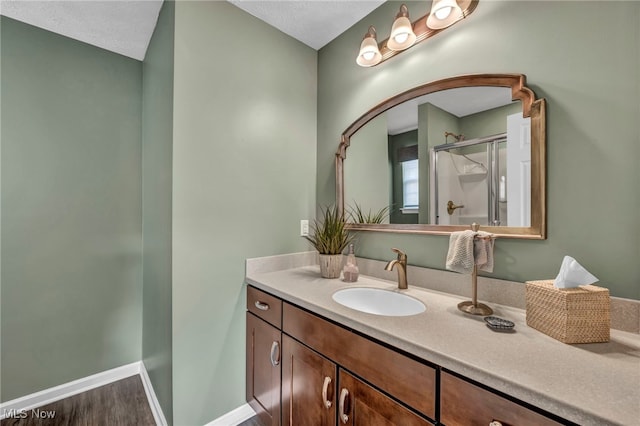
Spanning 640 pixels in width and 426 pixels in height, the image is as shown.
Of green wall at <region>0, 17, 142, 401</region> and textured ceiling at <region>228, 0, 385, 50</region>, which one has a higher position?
textured ceiling at <region>228, 0, 385, 50</region>

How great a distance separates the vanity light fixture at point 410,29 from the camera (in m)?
1.15

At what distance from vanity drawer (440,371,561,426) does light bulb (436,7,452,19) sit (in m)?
1.41

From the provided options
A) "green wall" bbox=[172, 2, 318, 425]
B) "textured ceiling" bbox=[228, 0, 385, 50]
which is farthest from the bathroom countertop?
"textured ceiling" bbox=[228, 0, 385, 50]

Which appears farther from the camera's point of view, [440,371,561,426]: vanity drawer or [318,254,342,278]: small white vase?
[318,254,342,278]: small white vase

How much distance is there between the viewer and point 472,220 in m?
1.18

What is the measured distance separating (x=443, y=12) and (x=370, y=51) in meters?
0.40

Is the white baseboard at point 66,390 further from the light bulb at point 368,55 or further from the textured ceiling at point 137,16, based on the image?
the light bulb at point 368,55

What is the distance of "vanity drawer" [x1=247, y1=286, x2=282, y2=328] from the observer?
1288mm

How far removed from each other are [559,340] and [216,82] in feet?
5.94

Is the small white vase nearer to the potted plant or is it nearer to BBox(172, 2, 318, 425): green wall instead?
the potted plant

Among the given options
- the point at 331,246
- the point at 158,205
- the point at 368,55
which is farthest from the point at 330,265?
the point at 368,55

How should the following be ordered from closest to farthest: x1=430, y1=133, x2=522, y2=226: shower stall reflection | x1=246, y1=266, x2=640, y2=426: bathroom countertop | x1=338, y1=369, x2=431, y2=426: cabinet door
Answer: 1. x1=246, y1=266, x2=640, y2=426: bathroom countertop
2. x1=338, y1=369, x2=431, y2=426: cabinet door
3. x1=430, y1=133, x2=522, y2=226: shower stall reflection

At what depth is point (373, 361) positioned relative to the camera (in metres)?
0.85

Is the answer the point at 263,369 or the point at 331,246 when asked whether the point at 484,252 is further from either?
the point at 263,369
